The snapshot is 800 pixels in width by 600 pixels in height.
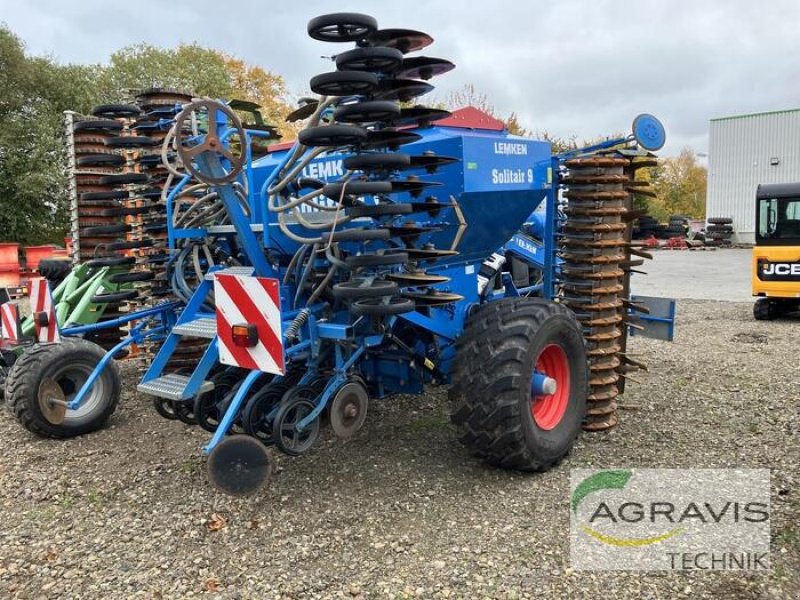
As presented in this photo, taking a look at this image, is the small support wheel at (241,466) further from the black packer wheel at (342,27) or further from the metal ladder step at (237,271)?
the black packer wheel at (342,27)

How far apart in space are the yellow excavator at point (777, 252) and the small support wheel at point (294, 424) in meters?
7.91

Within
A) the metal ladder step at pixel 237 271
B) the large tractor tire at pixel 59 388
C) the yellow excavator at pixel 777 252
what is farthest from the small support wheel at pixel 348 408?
the yellow excavator at pixel 777 252

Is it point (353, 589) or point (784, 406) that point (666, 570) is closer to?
point (353, 589)

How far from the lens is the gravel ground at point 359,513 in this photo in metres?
2.65

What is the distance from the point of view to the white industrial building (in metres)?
28.2

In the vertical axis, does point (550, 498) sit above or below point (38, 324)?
below

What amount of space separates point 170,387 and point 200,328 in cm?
34

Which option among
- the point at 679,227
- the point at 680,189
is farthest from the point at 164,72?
the point at 680,189

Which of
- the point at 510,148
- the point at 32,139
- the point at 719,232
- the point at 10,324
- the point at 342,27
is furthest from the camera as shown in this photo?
the point at 719,232

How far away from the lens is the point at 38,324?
487cm

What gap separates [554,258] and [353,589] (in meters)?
2.73

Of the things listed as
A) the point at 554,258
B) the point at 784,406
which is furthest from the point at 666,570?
the point at 784,406

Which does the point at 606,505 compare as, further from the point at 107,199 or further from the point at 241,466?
the point at 107,199

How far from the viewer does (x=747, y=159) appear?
29.2 metres
